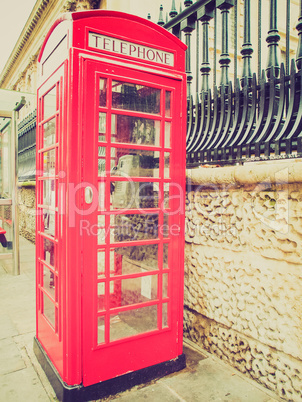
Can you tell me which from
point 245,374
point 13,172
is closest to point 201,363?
point 245,374

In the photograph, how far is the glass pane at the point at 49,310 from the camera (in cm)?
227

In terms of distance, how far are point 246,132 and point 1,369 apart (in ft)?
8.68

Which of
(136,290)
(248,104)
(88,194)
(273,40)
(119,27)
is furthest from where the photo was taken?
(248,104)

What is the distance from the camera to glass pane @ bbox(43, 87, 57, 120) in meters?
2.19

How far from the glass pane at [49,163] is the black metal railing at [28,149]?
4552mm

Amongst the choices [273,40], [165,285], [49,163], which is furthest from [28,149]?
[273,40]

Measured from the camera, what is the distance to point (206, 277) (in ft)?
8.66

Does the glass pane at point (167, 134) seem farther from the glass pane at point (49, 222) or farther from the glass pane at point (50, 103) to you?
the glass pane at point (49, 222)

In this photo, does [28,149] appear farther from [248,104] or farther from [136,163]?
[248,104]

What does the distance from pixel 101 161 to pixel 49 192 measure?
0.59 metres

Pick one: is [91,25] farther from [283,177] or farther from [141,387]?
[141,387]

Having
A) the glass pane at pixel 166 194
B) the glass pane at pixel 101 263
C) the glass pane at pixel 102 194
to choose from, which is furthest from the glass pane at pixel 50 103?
the glass pane at pixel 101 263

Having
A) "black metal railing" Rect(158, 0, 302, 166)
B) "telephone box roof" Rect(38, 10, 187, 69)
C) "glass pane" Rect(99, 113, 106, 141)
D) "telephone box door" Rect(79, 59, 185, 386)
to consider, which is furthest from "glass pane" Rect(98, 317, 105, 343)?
"telephone box roof" Rect(38, 10, 187, 69)

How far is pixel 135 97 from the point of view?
2.16m
